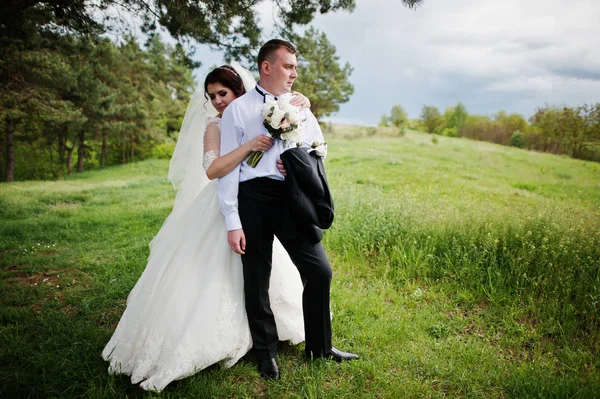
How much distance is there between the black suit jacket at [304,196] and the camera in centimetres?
258

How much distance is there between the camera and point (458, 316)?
13.4 ft

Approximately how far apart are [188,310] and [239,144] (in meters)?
1.42

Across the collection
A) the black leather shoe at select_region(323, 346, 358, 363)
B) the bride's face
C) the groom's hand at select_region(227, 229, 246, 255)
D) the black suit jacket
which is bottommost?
the black leather shoe at select_region(323, 346, 358, 363)

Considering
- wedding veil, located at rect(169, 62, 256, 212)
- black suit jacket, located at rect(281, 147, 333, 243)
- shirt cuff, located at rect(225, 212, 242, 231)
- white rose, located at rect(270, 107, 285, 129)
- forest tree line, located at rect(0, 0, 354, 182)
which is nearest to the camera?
white rose, located at rect(270, 107, 285, 129)

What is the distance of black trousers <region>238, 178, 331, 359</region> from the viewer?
9.26 ft

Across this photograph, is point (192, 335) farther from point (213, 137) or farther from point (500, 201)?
point (500, 201)

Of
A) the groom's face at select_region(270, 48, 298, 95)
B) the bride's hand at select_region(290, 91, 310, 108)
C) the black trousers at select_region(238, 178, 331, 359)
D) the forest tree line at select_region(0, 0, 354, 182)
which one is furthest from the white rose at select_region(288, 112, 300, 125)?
the forest tree line at select_region(0, 0, 354, 182)

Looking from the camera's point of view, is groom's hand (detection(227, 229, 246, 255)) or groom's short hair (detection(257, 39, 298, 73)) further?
groom's hand (detection(227, 229, 246, 255))

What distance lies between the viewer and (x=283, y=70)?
2754 mm

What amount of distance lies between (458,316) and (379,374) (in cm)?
153

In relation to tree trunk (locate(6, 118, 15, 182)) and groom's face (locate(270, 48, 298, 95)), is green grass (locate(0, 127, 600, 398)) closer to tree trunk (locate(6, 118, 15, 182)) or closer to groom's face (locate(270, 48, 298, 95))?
groom's face (locate(270, 48, 298, 95))

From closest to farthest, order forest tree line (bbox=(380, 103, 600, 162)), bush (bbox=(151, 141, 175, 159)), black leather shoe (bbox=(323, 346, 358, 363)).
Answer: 1. black leather shoe (bbox=(323, 346, 358, 363))
2. forest tree line (bbox=(380, 103, 600, 162))
3. bush (bbox=(151, 141, 175, 159))

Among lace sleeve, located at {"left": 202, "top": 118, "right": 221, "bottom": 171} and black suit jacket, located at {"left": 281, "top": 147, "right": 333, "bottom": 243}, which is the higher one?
lace sleeve, located at {"left": 202, "top": 118, "right": 221, "bottom": 171}

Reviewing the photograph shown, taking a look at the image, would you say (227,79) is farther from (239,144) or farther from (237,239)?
(237,239)
